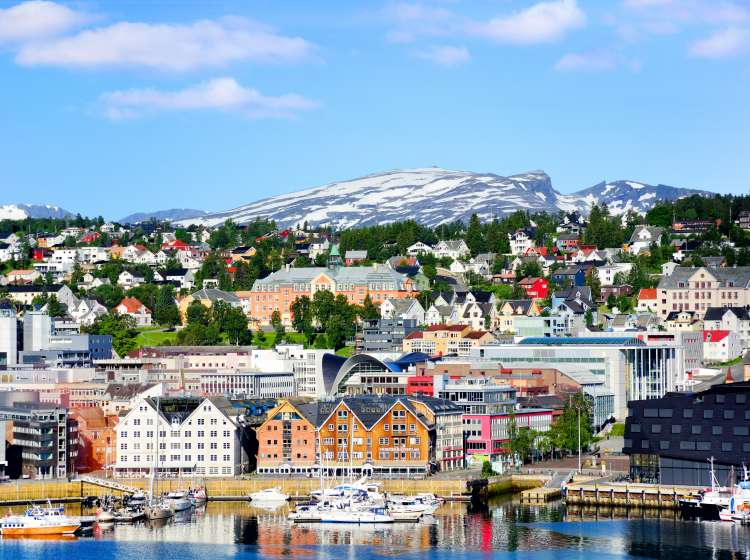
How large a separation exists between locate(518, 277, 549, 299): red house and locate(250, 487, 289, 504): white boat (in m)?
59.6

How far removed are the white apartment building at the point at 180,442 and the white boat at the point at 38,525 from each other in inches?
444

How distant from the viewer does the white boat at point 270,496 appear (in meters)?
73.6

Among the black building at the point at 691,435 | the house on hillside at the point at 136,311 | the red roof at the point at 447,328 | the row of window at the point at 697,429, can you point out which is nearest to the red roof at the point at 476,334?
the red roof at the point at 447,328

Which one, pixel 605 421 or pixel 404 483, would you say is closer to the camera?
pixel 404 483

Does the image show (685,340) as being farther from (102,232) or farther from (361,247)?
(102,232)

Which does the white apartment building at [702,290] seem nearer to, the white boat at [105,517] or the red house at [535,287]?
the red house at [535,287]

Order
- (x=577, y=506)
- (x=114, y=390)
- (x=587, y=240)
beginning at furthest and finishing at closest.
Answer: (x=587, y=240), (x=114, y=390), (x=577, y=506)

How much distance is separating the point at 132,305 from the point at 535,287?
98.5 feet

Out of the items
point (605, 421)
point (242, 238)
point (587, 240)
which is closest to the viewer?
point (605, 421)

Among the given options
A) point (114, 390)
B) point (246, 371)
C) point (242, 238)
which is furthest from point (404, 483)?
point (242, 238)

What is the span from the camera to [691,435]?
71812 mm

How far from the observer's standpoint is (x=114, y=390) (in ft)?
297

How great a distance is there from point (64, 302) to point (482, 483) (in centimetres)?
6752

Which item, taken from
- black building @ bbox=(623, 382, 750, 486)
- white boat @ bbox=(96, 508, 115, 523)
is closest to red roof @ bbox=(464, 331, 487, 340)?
black building @ bbox=(623, 382, 750, 486)
